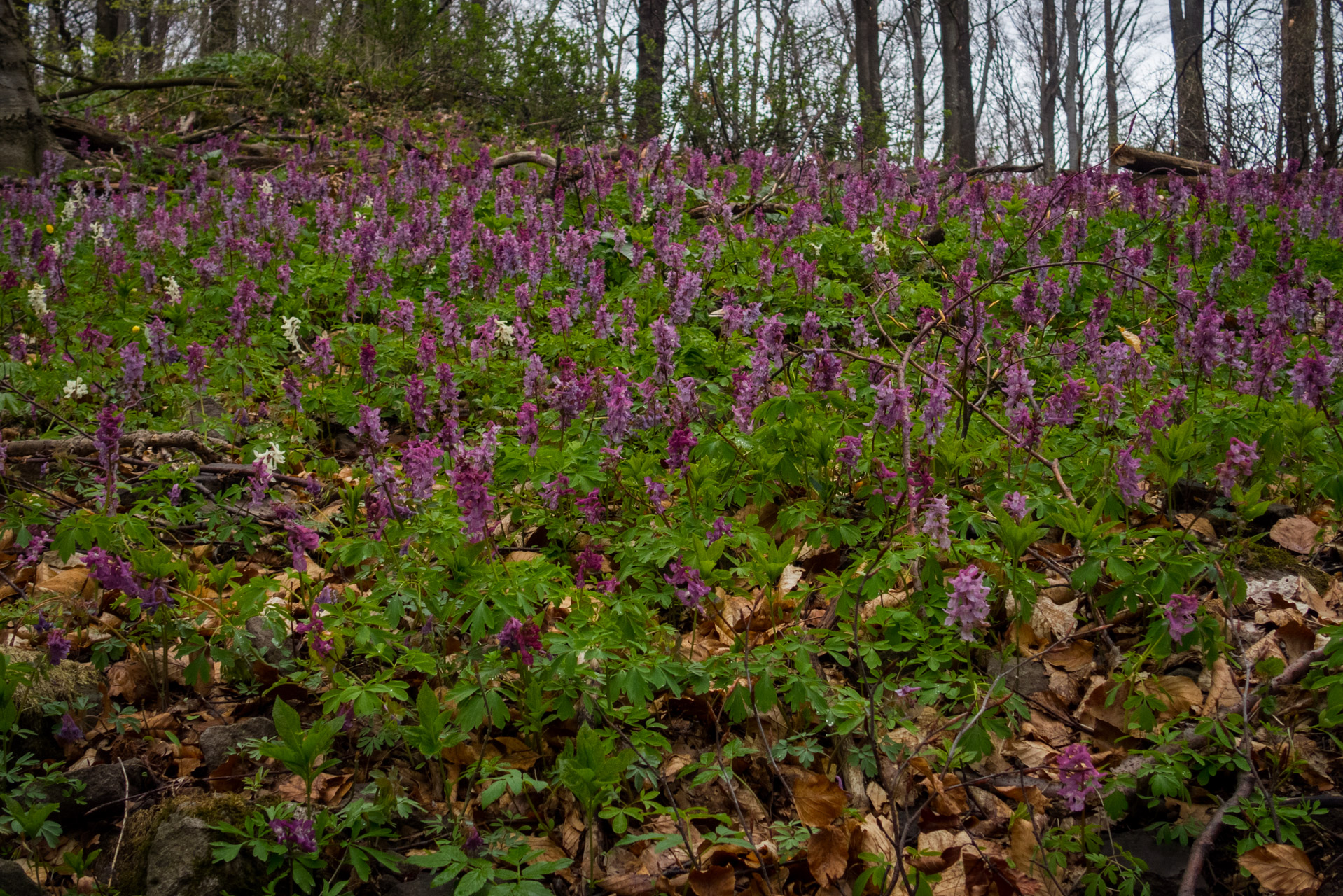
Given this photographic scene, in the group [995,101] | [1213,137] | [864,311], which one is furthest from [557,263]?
[995,101]

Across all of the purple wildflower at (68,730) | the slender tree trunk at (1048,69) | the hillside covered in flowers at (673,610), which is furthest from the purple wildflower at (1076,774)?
the slender tree trunk at (1048,69)

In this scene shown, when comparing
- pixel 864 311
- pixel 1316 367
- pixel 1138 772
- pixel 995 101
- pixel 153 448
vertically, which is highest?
pixel 995 101

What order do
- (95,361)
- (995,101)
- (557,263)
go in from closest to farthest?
(95,361), (557,263), (995,101)

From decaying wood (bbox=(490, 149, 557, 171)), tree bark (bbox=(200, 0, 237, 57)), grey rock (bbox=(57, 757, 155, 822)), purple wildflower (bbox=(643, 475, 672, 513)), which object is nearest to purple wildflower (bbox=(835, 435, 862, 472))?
purple wildflower (bbox=(643, 475, 672, 513))

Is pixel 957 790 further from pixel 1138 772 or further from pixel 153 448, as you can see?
pixel 153 448

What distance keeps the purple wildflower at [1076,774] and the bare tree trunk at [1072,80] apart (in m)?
32.5

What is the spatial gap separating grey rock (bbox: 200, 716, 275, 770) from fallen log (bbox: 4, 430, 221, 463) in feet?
6.03

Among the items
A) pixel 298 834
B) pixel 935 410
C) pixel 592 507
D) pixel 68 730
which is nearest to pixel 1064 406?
pixel 935 410

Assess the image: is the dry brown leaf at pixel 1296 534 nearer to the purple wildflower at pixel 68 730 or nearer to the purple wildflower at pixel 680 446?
the purple wildflower at pixel 680 446

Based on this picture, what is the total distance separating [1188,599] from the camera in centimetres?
243

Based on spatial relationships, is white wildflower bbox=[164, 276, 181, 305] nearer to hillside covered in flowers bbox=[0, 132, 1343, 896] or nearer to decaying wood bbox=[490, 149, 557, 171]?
hillside covered in flowers bbox=[0, 132, 1343, 896]

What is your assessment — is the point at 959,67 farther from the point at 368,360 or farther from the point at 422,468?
the point at 422,468

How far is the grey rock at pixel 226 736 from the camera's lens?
265cm

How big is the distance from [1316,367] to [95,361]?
21.4ft
